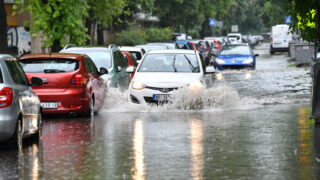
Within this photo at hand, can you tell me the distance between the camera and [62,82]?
1903 centimetres

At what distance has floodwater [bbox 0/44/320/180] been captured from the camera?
10867 millimetres

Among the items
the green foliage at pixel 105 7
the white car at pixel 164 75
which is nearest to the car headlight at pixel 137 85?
the white car at pixel 164 75

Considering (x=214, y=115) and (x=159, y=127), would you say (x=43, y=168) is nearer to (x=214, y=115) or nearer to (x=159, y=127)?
(x=159, y=127)

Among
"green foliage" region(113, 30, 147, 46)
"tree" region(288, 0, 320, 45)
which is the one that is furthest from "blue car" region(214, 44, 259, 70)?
"tree" region(288, 0, 320, 45)

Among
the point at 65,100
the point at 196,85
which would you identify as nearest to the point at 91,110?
the point at 65,100

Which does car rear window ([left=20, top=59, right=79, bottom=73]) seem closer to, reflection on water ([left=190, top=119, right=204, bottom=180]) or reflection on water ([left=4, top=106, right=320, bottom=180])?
reflection on water ([left=4, top=106, right=320, bottom=180])

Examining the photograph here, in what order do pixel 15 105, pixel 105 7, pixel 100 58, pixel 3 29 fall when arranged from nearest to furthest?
pixel 15 105
pixel 100 58
pixel 3 29
pixel 105 7

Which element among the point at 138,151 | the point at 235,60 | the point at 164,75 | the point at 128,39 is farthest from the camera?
the point at 128,39

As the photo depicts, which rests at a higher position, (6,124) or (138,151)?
(6,124)

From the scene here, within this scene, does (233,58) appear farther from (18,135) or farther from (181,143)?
(18,135)

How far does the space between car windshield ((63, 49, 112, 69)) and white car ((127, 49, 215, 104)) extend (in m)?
0.85

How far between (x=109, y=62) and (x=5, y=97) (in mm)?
10813

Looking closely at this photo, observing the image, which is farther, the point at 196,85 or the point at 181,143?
the point at 196,85

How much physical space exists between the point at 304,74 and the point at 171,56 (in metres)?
17.6
